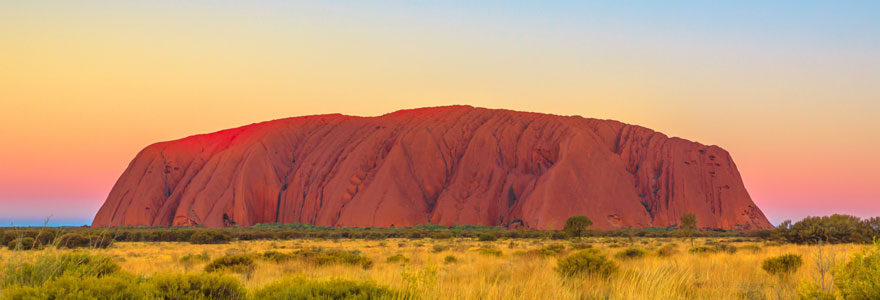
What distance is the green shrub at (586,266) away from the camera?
10953 millimetres

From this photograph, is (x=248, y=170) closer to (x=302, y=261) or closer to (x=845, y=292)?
(x=302, y=261)

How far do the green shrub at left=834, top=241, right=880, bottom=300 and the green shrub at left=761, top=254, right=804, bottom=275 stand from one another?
6.43m

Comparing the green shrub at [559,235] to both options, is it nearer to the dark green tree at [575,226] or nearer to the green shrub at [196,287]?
the dark green tree at [575,226]

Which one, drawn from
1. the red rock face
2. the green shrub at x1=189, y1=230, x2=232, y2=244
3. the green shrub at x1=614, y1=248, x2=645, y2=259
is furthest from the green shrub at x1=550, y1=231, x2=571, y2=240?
the green shrub at x1=614, y1=248, x2=645, y2=259

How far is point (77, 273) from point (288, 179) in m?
90.5

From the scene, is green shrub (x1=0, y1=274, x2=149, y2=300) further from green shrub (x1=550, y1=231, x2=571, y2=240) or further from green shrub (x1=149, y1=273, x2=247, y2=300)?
green shrub (x1=550, y1=231, x2=571, y2=240)

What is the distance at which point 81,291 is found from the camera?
568 centimetres

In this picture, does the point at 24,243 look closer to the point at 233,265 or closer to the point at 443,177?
the point at 233,265

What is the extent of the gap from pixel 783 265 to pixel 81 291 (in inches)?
498

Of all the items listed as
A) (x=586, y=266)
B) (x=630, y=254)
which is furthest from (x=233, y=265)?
(x=630, y=254)

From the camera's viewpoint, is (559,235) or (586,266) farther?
(559,235)

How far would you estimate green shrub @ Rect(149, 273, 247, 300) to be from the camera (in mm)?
6277

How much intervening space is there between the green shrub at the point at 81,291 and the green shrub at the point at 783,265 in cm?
1154

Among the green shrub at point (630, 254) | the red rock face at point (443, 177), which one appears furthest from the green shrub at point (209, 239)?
the red rock face at point (443, 177)
